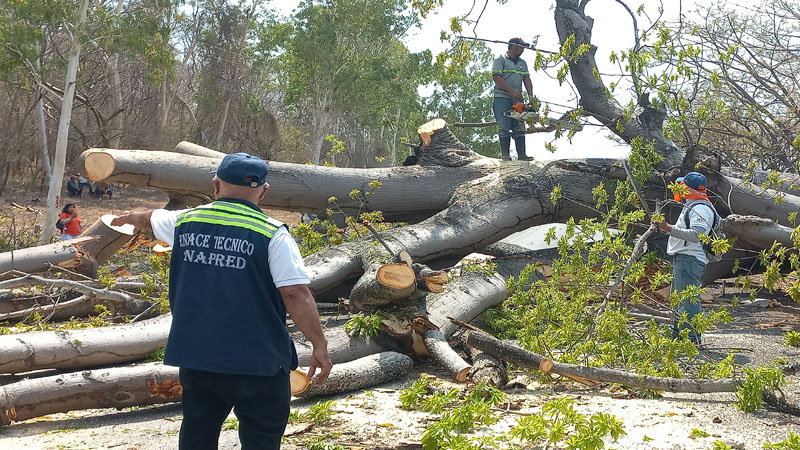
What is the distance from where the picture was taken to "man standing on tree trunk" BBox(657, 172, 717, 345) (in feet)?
18.9

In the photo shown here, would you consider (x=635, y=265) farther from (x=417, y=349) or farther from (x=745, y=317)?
(x=745, y=317)

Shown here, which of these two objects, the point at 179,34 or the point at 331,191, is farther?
the point at 179,34

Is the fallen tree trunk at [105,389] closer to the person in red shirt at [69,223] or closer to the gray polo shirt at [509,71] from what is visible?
the gray polo shirt at [509,71]

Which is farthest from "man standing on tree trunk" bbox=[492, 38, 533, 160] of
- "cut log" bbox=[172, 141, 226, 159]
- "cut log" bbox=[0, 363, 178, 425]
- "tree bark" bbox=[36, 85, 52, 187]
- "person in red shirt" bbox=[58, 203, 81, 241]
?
"tree bark" bbox=[36, 85, 52, 187]

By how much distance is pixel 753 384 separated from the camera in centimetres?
411

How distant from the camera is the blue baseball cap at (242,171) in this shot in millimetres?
3035

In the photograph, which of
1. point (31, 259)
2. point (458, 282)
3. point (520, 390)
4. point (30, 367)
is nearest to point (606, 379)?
point (520, 390)

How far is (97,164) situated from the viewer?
6.97 metres

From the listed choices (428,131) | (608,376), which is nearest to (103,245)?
(428,131)

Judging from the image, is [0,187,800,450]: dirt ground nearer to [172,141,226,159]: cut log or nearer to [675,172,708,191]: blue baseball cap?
[675,172,708,191]: blue baseball cap

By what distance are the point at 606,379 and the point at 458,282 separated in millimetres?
Answer: 2029

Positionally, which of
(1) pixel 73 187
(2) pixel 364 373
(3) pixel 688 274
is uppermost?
(3) pixel 688 274

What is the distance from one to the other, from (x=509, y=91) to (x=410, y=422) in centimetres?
538

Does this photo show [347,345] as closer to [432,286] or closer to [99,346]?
[432,286]
